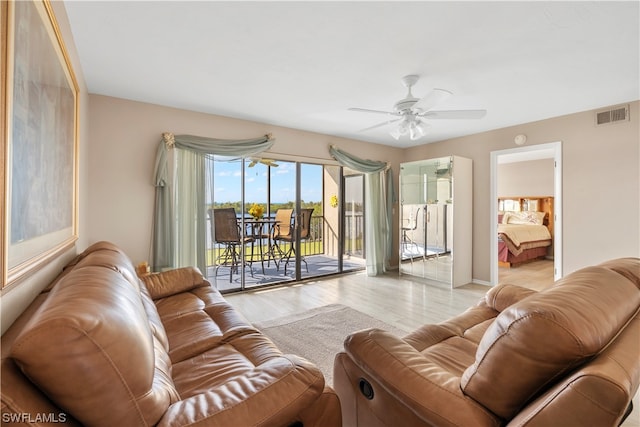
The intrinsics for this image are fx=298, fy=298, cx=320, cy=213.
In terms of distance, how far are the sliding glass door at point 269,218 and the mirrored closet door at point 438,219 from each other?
3.80 feet

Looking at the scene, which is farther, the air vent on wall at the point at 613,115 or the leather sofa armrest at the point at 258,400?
the air vent on wall at the point at 613,115

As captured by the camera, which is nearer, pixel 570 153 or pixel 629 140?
pixel 629 140

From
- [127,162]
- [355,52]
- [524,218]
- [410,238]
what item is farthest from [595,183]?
[127,162]

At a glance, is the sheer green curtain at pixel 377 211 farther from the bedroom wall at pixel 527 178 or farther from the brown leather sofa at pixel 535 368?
the brown leather sofa at pixel 535 368

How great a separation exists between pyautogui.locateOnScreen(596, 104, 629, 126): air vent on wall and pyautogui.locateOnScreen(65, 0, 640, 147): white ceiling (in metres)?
0.10

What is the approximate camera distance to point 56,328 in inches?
24.5

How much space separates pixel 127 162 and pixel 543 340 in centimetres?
386

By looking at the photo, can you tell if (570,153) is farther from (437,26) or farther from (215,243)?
(215,243)

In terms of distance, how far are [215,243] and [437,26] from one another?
340cm

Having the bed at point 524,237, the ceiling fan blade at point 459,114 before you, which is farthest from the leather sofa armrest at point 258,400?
the bed at point 524,237

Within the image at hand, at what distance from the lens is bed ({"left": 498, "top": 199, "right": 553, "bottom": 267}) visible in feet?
19.3

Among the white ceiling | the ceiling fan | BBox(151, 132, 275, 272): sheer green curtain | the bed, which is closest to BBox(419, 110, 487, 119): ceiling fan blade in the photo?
the ceiling fan

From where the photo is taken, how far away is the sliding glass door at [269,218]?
4.04 m

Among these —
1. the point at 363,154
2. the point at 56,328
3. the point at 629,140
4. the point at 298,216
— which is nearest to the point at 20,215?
the point at 56,328
